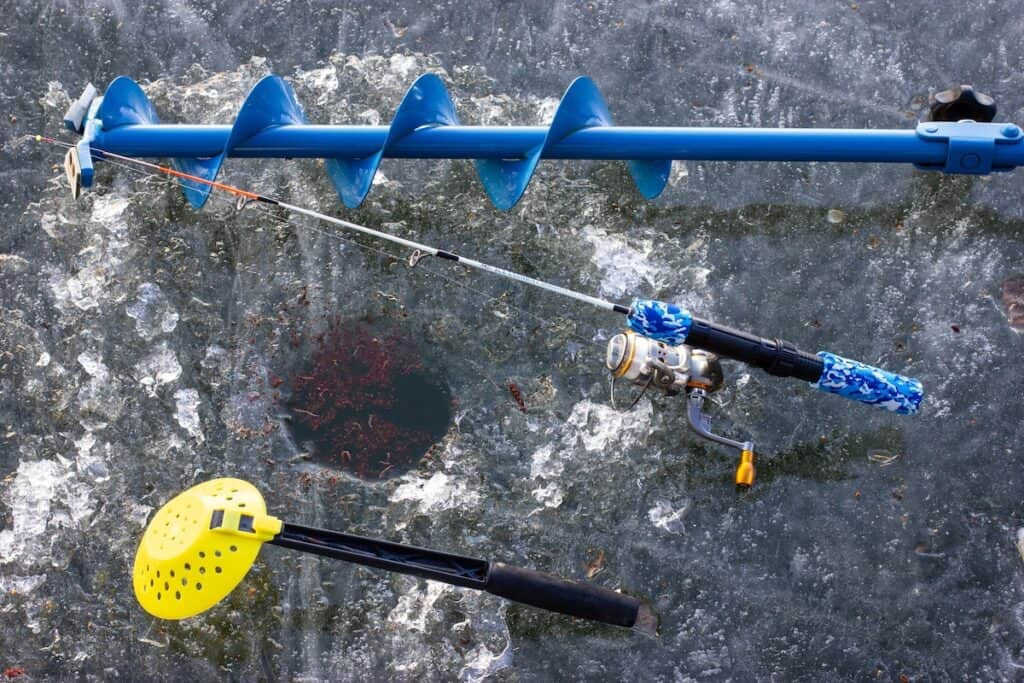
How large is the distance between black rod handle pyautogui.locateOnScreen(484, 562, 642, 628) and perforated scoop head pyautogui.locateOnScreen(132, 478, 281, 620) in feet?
2.01

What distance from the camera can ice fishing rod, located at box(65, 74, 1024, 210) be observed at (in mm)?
2523

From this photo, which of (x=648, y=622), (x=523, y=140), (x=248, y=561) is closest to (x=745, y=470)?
(x=648, y=622)

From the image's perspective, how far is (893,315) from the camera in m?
2.86

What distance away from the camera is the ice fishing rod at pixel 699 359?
2.42 m

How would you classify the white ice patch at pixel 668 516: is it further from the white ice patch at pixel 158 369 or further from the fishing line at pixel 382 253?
the white ice patch at pixel 158 369

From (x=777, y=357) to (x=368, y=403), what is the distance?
1241 mm

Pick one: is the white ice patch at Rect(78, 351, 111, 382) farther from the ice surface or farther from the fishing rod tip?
the fishing rod tip

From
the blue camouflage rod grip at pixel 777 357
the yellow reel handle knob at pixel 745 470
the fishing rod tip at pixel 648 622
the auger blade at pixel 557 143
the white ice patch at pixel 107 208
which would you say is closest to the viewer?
the blue camouflage rod grip at pixel 777 357

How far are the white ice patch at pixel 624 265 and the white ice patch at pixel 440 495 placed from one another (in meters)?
0.75

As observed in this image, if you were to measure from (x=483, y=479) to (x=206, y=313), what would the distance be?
1.02 meters

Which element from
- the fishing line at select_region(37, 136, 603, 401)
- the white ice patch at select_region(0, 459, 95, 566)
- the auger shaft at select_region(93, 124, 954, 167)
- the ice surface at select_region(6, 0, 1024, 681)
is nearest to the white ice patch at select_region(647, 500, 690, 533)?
the ice surface at select_region(6, 0, 1024, 681)

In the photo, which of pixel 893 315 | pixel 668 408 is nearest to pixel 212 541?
pixel 668 408

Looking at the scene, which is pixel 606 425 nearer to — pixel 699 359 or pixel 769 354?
pixel 699 359

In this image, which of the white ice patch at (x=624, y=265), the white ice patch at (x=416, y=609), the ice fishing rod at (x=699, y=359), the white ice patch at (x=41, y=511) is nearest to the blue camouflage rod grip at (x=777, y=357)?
the ice fishing rod at (x=699, y=359)
